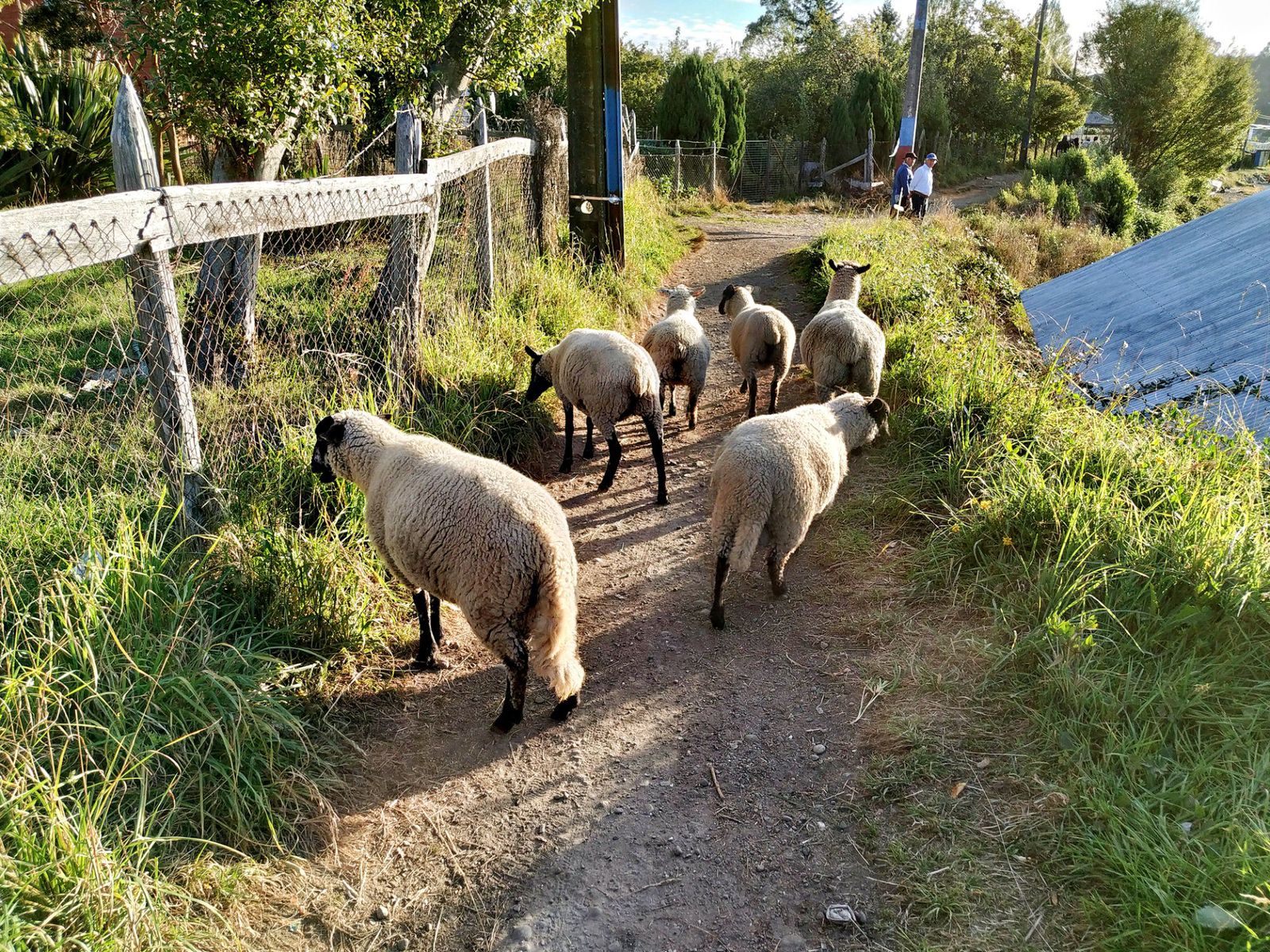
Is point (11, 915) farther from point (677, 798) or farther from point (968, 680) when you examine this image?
point (968, 680)

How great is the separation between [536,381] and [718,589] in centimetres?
263

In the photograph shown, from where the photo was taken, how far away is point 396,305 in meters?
5.64

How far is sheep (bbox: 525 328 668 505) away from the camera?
17.2 feet

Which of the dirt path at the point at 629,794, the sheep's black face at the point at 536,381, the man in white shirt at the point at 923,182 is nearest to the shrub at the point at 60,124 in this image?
the sheep's black face at the point at 536,381

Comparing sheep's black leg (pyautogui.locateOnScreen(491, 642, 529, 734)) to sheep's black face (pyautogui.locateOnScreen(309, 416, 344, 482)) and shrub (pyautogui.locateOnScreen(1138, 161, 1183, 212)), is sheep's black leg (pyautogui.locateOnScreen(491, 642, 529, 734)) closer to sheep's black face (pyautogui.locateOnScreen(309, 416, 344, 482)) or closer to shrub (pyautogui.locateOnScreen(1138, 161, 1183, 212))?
sheep's black face (pyautogui.locateOnScreen(309, 416, 344, 482))

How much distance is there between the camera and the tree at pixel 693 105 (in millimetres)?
24484

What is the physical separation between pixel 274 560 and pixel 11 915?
1.65 meters

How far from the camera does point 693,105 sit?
24.5m

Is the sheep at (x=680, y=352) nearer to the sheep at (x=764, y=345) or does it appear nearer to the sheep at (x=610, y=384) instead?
the sheep at (x=764, y=345)

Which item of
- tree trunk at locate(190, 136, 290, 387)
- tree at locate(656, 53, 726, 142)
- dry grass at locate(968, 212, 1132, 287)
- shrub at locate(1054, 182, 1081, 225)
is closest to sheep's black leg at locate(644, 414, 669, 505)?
tree trunk at locate(190, 136, 290, 387)

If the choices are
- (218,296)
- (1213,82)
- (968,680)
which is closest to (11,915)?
(968,680)

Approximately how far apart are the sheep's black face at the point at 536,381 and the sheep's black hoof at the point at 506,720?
3115 mm

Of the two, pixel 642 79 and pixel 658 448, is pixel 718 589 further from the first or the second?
pixel 642 79

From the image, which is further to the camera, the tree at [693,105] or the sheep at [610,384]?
the tree at [693,105]
